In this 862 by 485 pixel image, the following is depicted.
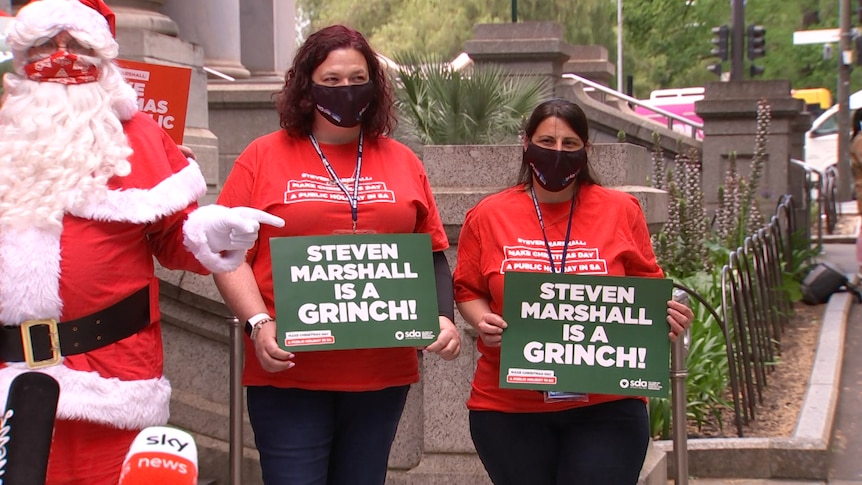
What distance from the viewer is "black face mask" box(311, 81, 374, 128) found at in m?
3.53

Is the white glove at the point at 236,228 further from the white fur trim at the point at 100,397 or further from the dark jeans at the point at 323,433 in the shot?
the dark jeans at the point at 323,433

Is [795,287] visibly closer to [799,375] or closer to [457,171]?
[799,375]

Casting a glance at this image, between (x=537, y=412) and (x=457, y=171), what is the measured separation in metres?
1.67

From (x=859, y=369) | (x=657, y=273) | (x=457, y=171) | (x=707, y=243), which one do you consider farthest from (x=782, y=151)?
(x=657, y=273)

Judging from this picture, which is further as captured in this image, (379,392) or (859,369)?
(859,369)

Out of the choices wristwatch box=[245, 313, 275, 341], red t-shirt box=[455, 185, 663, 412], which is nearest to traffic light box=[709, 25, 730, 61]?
red t-shirt box=[455, 185, 663, 412]

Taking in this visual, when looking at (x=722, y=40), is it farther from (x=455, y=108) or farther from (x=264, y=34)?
(x=455, y=108)

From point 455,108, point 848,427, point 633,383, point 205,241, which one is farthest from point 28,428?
point 848,427

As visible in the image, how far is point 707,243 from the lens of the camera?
1030 cm

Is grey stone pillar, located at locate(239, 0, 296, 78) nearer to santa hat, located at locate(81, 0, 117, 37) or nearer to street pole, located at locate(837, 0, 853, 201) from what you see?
santa hat, located at locate(81, 0, 117, 37)

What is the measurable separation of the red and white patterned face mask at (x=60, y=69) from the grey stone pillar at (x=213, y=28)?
7.93m

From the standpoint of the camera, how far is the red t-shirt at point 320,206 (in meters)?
3.49

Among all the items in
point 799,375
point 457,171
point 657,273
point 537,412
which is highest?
point 457,171

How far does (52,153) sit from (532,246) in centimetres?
151
